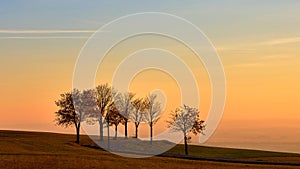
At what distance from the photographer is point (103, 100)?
384ft

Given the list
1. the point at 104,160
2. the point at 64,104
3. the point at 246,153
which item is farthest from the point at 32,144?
the point at 246,153

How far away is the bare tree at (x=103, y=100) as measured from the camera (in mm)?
116125

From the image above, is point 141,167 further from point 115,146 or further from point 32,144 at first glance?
point 115,146

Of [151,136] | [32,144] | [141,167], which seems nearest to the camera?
[141,167]

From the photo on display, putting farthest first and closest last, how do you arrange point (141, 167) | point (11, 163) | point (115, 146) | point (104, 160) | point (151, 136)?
point (151, 136)
point (115, 146)
point (104, 160)
point (141, 167)
point (11, 163)

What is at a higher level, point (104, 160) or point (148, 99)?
point (148, 99)

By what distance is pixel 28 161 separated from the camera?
2594 inches

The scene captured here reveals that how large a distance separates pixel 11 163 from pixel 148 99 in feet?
216

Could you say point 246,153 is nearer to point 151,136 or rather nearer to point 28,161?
point 151,136

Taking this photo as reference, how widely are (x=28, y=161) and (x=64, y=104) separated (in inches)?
1976

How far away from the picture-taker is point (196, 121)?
4469 inches

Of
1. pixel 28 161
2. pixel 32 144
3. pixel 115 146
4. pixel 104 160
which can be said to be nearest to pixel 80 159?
pixel 104 160

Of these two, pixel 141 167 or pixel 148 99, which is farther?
pixel 148 99

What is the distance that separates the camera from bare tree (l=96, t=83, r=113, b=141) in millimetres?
116125
